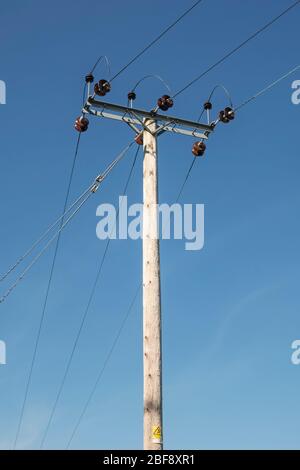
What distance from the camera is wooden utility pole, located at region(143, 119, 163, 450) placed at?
928 cm

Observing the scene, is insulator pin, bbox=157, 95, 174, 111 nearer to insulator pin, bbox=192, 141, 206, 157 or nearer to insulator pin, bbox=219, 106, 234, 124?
insulator pin, bbox=192, 141, 206, 157

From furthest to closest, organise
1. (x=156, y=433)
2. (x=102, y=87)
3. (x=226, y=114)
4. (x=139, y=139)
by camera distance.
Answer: (x=226, y=114)
(x=139, y=139)
(x=102, y=87)
(x=156, y=433)

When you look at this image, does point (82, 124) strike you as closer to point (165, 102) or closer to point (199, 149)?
point (165, 102)

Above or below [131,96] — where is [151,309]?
below

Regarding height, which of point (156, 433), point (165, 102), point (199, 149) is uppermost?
point (165, 102)

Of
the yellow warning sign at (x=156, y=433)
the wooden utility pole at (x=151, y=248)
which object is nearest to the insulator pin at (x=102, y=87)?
the wooden utility pole at (x=151, y=248)

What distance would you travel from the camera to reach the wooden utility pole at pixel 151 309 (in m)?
9.28

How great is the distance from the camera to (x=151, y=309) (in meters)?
9.91

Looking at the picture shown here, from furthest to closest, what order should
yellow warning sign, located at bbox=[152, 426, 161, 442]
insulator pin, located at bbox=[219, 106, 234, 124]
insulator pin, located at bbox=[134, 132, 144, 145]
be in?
insulator pin, located at bbox=[219, 106, 234, 124], insulator pin, located at bbox=[134, 132, 144, 145], yellow warning sign, located at bbox=[152, 426, 161, 442]

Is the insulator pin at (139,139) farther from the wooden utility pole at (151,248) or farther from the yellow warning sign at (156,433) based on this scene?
the yellow warning sign at (156,433)

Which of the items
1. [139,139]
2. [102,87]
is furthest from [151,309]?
[102,87]

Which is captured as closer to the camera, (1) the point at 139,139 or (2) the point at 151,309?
(2) the point at 151,309

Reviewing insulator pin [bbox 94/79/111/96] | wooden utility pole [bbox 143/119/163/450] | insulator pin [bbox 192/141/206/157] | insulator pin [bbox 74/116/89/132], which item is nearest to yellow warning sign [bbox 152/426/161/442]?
wooden utility pole [bbox 143/119/163/450]
